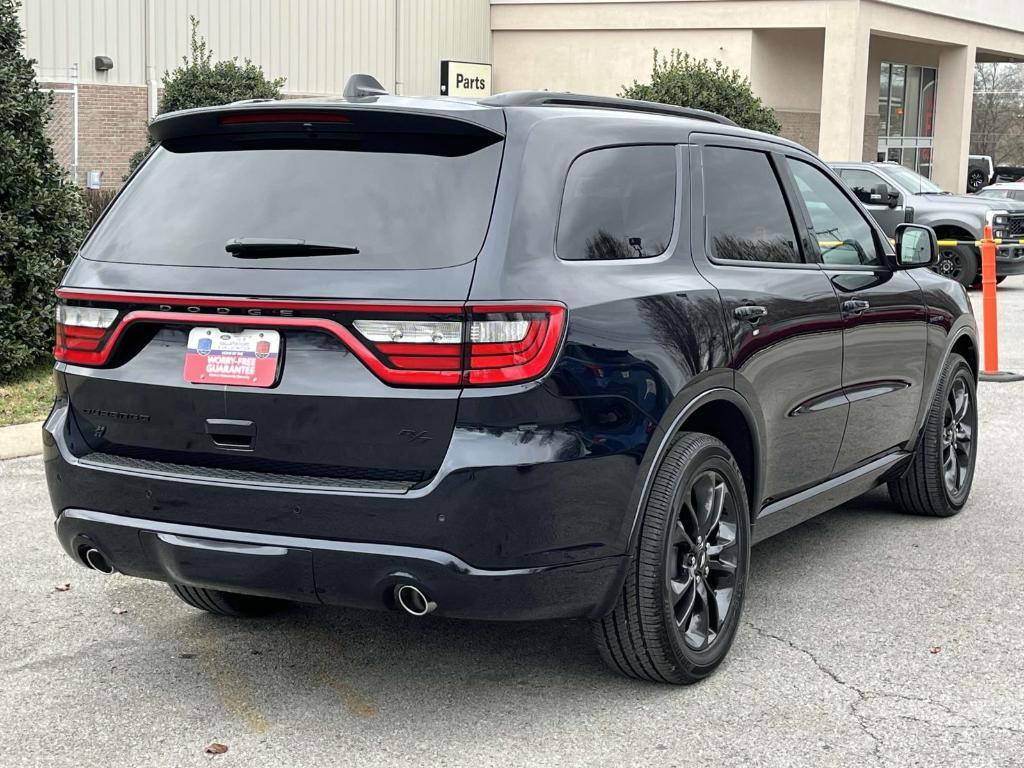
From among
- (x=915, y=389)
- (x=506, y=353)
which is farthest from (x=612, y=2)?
(x=506, y=353)

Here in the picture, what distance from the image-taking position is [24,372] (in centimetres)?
1016

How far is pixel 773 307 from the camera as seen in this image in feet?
15.8

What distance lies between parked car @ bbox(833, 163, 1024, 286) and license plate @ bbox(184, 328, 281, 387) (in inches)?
692

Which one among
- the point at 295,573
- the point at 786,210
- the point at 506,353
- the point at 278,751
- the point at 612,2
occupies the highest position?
the point at 612,2

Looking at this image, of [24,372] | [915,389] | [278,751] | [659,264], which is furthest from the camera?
[24,372]

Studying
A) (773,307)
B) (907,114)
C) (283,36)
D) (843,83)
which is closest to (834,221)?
(773,307)

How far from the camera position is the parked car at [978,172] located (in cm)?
4534

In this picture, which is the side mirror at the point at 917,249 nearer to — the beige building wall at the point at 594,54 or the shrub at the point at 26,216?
Result: the shrub at the point at 26,216

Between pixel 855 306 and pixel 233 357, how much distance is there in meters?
2.69

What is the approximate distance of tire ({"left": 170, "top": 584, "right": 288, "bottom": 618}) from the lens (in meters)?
4.91

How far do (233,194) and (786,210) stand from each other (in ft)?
7.28

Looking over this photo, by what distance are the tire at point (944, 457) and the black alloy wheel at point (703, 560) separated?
2211 mm

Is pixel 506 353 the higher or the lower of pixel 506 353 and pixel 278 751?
the higher

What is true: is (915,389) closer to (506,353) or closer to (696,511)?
(696,511)
